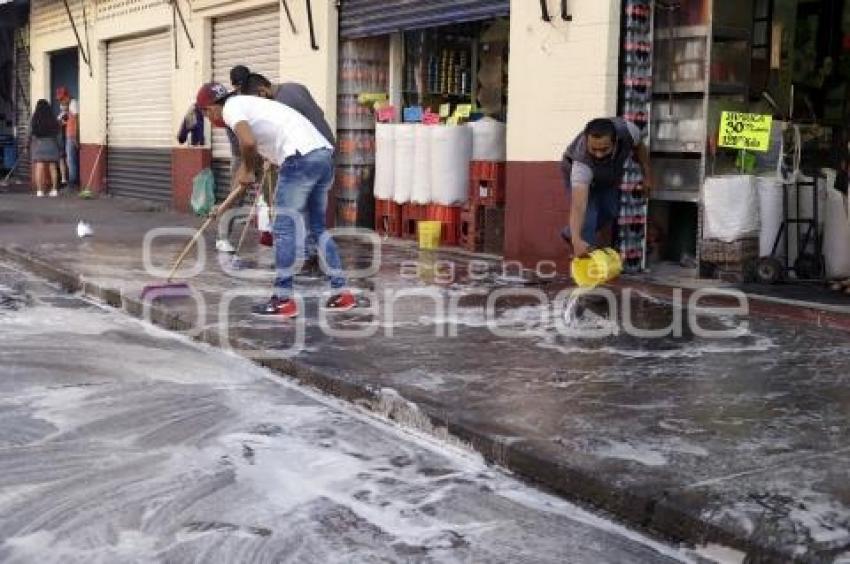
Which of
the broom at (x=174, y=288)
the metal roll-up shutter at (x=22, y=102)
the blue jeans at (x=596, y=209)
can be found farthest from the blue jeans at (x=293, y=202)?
the metal roll-up shutter at (x=22, y=102)

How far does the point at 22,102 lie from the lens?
23.9 meters

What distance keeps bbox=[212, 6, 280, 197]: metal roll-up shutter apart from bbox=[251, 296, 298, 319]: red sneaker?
720 centimetres

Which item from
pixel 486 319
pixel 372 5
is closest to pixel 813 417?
pixel 486 319

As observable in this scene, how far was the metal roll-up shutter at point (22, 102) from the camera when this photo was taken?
77.2 ft

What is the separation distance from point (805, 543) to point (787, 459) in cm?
88

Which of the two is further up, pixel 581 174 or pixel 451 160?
pixel 451 160

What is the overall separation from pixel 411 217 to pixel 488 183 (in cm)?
154

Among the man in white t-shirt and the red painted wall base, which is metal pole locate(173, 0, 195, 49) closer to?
the red painted wall base

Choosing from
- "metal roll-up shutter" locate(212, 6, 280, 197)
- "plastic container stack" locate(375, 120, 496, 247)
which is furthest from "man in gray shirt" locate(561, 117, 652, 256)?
"metal roll-up shutter" locate(212, 6, 280, 197)

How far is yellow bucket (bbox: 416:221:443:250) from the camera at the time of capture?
11.2 meters

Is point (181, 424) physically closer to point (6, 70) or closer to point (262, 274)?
point (262, 274)

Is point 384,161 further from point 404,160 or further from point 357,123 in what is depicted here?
point 357,123

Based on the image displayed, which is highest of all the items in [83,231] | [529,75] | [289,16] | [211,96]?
[289,16]

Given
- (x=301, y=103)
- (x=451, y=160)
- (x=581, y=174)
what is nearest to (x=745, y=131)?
(x=581, y=174)
